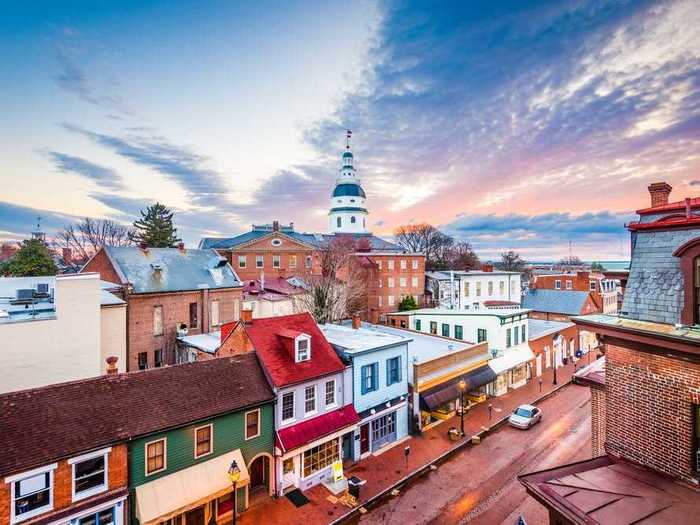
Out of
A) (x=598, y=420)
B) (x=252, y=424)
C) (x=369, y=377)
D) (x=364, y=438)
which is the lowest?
(x=364, y=438)

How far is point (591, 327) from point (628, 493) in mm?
3498

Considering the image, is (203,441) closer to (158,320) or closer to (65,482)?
(65,482)

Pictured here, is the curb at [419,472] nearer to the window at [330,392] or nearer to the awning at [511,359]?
the awning at [511,359]

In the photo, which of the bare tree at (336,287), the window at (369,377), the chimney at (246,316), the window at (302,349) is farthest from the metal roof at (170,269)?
the window at (369,377)

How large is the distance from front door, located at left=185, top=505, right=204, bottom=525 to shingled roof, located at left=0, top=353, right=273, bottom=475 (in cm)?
350

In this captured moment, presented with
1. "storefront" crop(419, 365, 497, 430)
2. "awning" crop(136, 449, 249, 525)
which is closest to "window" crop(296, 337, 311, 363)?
"awning" crop(136, 449, 249, 525)

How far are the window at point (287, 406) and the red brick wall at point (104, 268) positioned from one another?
18.7m

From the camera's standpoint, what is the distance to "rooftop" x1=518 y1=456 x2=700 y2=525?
6387 mm

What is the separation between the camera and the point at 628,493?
7078mm

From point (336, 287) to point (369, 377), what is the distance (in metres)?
20.0

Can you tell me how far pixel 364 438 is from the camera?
1923 cm

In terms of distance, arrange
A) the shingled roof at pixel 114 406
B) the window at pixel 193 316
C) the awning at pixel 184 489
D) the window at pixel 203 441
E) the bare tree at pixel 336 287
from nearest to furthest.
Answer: the shingled roof at pixel 114 406
the awning at pixel 184 489
the window at pixel 203 441
the window at pixel 193 316
the bare tree at pixel 336 287

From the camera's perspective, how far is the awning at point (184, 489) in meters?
12.0

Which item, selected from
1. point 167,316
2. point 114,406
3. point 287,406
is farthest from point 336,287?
point 114,406
